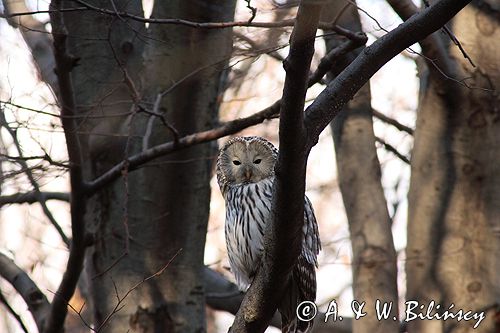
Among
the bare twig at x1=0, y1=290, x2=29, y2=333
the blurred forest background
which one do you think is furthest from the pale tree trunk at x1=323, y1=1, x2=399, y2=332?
the bare twig at x1=0, y1=290, x2=29, y2=333

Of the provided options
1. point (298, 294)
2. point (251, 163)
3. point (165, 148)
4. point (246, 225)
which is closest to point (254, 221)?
point (246, 225)

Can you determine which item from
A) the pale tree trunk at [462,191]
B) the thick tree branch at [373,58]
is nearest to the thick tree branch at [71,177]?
the thick tree branch at [373,58]

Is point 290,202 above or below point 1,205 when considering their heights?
below

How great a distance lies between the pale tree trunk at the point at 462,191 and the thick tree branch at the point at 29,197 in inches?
94.7

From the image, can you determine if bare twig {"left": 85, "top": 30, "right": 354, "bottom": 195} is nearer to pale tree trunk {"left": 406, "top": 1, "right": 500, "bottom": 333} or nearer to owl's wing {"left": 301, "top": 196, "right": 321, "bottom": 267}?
owl's wing {"left": 301, "top": 196, "right": 321, "bottom": 267}

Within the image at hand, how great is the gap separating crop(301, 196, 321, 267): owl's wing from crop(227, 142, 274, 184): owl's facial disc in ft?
1.57

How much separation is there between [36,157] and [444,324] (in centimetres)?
263

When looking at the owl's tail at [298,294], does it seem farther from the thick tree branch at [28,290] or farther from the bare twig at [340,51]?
the thick tree branch at [28,290]

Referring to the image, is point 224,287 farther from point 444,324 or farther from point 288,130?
point 288,130

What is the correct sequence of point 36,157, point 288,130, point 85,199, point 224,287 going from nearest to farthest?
point 288,130
point 36,157
point 85,199
point 224,287

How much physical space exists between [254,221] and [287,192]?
172cm

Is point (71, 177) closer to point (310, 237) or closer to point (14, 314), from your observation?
point (14, 314)

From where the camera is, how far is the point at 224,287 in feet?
21.5

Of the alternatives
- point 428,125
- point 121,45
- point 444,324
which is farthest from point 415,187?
point 121,45
